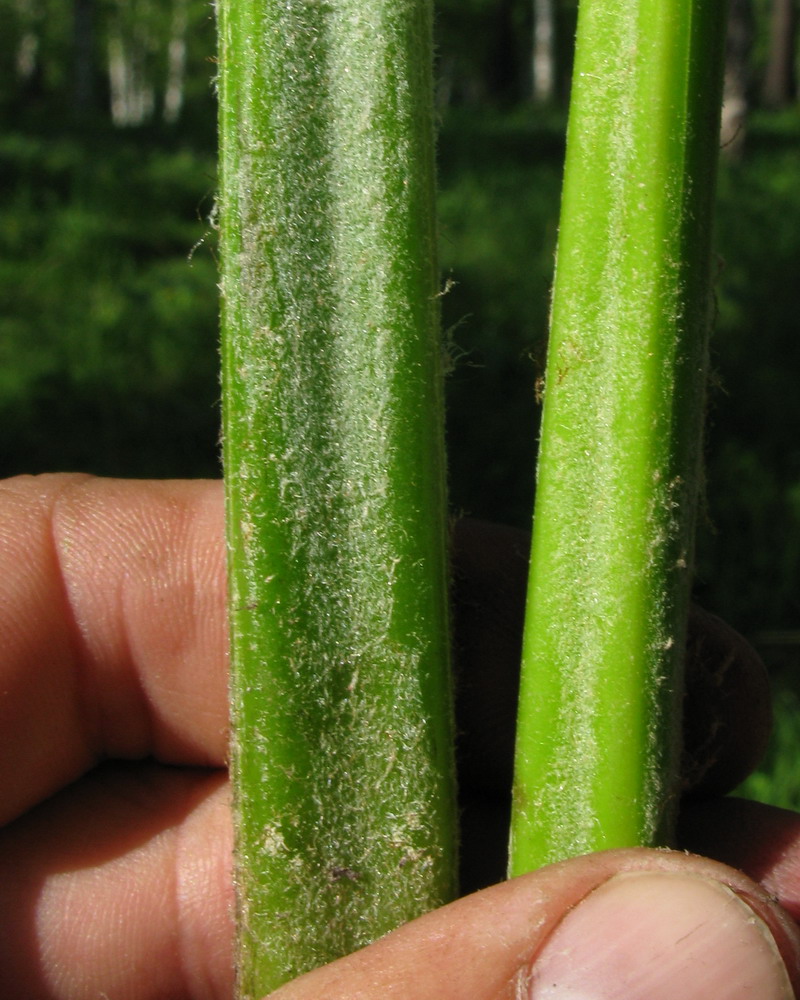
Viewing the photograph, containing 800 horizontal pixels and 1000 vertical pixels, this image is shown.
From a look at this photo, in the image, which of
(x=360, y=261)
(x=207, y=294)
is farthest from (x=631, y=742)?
(x=207, y=294)

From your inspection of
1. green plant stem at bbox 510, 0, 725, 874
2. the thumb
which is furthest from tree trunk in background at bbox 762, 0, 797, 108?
the thumb

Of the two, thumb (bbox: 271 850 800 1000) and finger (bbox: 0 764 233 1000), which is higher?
thumb (bbox: 271 850 800 1000)

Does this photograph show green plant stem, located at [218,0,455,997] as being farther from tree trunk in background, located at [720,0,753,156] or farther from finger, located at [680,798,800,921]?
tree trunk in background, located at [720,0,753,156]

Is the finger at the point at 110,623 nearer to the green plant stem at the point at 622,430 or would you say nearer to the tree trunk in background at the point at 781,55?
the green plant stem at the point at 622,430

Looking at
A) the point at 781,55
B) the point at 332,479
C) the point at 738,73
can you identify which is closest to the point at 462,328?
the point at 332,479

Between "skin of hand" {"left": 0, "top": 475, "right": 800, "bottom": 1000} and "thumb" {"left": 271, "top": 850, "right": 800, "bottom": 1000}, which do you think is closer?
"thumb" {"left": 271, "top": 850, "right": 800, "bottom": 1000}

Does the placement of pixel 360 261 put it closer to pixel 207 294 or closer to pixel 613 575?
A: pixel 613 575

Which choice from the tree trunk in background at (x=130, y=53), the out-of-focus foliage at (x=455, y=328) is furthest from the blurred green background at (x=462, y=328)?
the tree trunk in background at (x=130, y=53)
